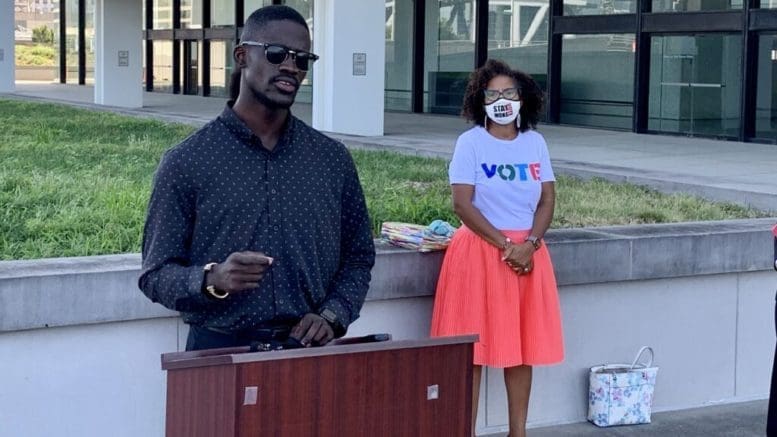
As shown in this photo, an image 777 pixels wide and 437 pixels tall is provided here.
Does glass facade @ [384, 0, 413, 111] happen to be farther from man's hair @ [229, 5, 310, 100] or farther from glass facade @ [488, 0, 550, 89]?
man's hair @ [229, 5, 310, 100]

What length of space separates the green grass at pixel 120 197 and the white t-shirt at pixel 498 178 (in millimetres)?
1620

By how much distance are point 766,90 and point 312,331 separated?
18470 mm

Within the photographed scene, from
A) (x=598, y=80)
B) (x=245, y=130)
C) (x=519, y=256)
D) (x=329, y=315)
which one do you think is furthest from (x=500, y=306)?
(x=598, y=80)

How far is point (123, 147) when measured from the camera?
12.7m

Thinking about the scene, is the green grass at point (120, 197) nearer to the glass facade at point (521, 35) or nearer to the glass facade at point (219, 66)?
the glass facade at point (521, 35)

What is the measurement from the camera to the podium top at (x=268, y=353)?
3.20m

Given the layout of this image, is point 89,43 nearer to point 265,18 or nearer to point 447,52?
point 447,52

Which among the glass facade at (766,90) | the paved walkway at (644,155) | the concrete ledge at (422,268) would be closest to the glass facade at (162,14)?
the paved walkway at (644,155)

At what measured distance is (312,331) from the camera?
351cm

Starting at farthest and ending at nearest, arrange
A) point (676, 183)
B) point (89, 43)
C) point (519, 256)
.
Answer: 1. point (89, 43)
2. point (676, 183)
3. point (519, 256)

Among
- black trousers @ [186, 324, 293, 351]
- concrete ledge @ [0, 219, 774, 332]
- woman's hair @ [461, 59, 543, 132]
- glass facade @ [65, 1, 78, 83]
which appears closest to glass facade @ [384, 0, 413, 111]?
glass facade @ [65, 1, 78, 83]

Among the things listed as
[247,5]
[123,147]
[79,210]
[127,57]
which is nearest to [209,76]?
[247,5]

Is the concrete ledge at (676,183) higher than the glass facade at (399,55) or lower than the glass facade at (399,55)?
lower

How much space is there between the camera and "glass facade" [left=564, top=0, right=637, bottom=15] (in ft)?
76.6
